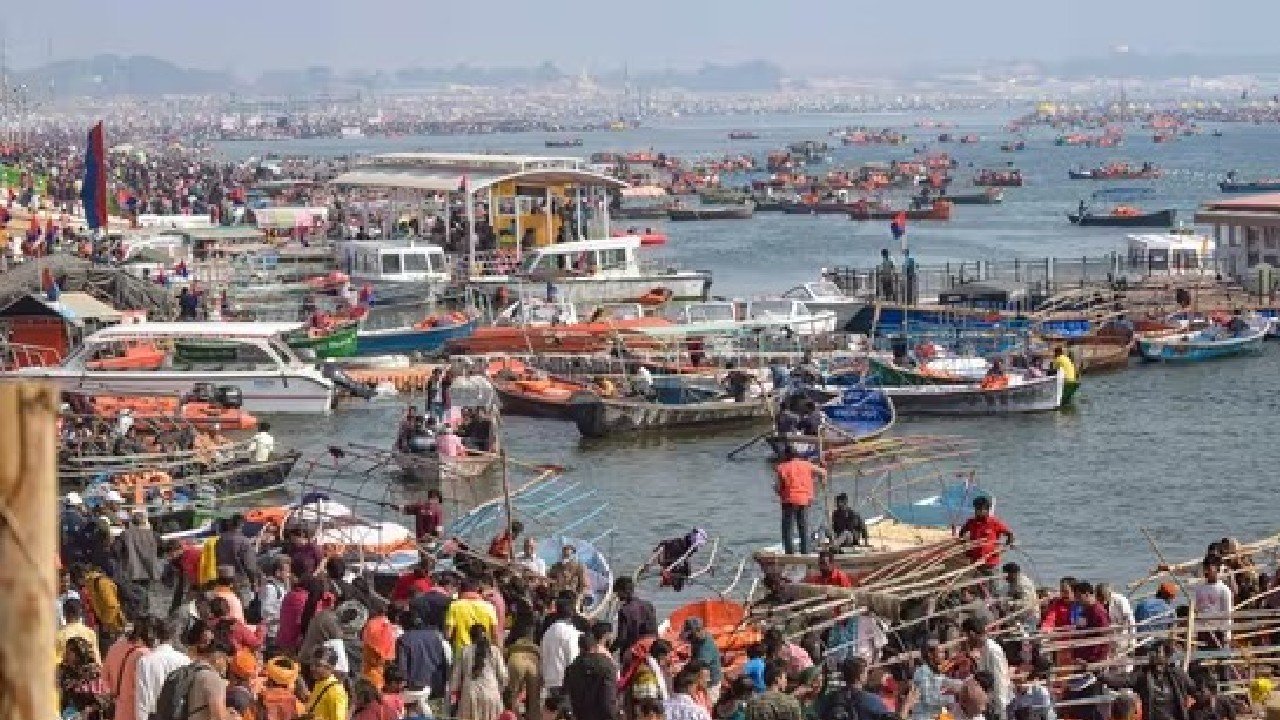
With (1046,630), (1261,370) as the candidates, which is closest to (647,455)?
(1261,370)

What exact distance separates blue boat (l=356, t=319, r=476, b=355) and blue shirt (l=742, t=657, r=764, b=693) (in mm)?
29879

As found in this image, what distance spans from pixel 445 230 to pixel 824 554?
3844cm

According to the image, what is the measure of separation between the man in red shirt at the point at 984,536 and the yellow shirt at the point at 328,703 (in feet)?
21.6

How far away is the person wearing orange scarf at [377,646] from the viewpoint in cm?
1252

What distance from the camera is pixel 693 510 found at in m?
28.8

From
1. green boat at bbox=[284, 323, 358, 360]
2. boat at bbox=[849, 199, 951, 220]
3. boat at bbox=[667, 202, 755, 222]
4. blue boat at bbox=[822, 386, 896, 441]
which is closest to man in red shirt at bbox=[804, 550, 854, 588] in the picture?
blue boat at bbox=[822, 386, 896, 441]

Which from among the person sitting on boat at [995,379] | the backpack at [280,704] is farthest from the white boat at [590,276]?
the backpack at [280,704]

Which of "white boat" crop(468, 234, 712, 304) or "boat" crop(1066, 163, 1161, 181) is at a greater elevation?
"white boat" crop(468, 234, 712, 304)

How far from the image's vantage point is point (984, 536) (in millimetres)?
17047

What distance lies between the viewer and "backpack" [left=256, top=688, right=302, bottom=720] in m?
11.9

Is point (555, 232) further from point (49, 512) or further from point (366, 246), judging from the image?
point (49, 512)

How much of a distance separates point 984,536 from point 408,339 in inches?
1056

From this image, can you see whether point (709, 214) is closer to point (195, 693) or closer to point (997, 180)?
point (997, 180)

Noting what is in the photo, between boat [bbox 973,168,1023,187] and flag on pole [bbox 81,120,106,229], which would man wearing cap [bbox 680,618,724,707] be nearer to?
flag on pole [bbox 81,120,106,229]
